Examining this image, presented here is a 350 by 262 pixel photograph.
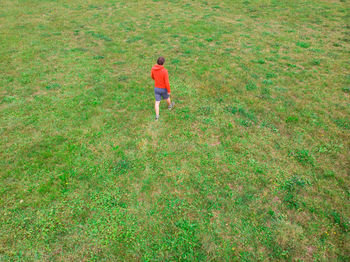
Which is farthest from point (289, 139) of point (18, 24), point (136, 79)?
point (18, 24)

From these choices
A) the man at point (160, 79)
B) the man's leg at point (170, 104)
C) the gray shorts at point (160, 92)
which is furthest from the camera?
the man's leg at point (170, 104)

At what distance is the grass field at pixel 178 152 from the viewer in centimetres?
460

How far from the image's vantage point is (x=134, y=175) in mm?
5871

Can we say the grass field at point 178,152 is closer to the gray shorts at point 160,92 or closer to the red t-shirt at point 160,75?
the gray shorts at point 160,92

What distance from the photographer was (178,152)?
21.5 ft

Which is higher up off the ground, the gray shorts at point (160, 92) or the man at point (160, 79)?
the man at point (160, 79)

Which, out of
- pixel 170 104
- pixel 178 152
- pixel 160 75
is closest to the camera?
pixel 178 152

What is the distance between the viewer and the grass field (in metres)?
4.60

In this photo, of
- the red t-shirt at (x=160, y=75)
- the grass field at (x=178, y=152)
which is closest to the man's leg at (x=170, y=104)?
the grass field at (x=178, y=152)

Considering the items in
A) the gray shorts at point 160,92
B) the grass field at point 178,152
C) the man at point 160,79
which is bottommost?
the grass field at point 178,152

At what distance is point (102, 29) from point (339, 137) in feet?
55.2

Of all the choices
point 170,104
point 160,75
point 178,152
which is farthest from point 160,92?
point 178,152

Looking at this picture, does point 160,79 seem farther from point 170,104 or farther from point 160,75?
point 170,104

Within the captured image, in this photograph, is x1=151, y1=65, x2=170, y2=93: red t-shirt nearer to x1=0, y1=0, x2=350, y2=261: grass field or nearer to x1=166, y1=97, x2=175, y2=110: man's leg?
x1=166, y1=97, x2=175, y2=110: man's leg
